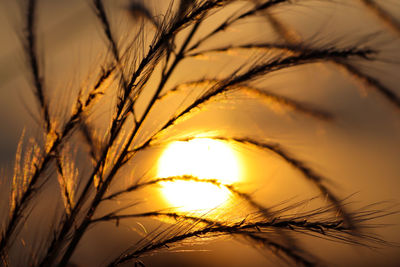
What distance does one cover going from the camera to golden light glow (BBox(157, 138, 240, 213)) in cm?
80

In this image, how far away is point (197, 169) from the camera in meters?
0.84

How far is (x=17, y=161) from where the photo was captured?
29.1 inches

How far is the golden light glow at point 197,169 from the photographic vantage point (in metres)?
Answer: 0.80

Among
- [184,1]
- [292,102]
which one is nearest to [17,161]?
[184,1]

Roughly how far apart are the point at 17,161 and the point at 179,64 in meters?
0.39

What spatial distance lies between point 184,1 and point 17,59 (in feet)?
1.34

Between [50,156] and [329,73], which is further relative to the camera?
[329,73]

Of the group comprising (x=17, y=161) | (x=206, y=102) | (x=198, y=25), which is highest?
(x=198, y=25)

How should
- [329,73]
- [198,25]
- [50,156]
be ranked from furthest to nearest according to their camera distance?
[198,25]
[329,73]
[50,156]

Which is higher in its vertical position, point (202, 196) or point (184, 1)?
point (184, 1)

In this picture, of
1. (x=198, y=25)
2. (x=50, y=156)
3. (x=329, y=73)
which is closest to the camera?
(x=50, y=156)

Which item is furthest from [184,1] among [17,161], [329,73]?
[17,161]

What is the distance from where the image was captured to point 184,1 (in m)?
0.79

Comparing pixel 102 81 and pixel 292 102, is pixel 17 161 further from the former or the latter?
pixel 292 102
